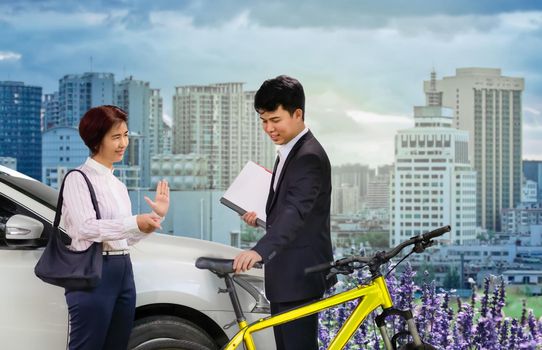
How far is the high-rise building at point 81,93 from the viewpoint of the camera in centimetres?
2283

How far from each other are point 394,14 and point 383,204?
28.1 feet

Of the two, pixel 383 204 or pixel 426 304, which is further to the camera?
pixel 383 204

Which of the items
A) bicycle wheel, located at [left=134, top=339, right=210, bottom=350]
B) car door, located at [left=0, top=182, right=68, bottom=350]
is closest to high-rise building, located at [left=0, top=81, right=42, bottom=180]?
car door, located at [left=0, top=182, right=68, bottom=350]

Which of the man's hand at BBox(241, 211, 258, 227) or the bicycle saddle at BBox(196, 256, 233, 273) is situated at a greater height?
the man's hand at BBox(241, 211, 258, 227)

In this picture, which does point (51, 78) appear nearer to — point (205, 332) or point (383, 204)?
point (383, 204)

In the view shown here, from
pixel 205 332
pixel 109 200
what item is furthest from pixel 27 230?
pixel 205 332

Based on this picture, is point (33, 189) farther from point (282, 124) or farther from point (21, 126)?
point (21, 126)

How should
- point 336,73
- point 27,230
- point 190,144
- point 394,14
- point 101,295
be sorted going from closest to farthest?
point 101,295
point 27,230
point 336,73
point 394,14
point 190,144

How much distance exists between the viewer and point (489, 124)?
2973 centimetres

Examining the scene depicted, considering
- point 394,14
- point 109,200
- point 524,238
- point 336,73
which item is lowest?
point 524,238

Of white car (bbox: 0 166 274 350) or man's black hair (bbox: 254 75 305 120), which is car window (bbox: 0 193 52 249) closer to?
white car (bbox: 0 166 274 350)

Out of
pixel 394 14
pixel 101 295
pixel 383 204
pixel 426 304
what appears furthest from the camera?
pixel 383 204

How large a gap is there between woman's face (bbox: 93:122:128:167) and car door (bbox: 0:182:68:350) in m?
0.40

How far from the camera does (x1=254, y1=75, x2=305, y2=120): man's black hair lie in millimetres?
2607
